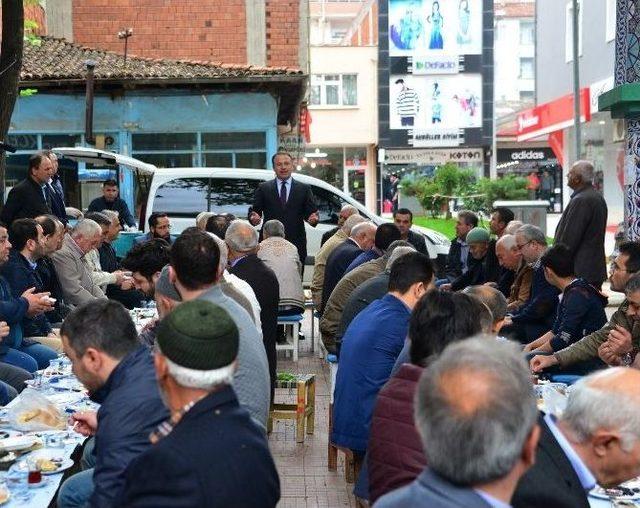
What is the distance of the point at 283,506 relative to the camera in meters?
6.72

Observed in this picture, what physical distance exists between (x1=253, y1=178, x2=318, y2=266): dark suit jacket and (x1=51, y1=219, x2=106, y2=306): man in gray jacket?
317 cm

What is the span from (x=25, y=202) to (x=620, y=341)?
22.4 feet

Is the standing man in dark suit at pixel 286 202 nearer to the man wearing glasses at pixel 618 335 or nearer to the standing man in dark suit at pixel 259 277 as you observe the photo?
the standing man in dark suit at pixel 259 277

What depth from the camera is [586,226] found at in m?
10.5

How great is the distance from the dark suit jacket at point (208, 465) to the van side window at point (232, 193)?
13.8m

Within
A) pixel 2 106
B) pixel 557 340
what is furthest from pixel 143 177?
pixel 557 340

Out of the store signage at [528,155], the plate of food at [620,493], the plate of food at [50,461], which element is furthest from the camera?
the store signage at [528,155]

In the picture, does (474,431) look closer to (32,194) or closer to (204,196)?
(32,194)

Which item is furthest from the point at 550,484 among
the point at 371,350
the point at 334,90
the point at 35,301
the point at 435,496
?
the point at 334,90

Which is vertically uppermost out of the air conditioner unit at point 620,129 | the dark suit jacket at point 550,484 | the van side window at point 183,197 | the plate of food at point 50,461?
the air conditioner unit at point 620,129

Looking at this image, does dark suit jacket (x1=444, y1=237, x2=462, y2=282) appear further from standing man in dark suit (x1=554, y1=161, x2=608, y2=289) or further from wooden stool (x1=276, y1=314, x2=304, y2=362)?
standing man in dark suit (x1=554, y1=161, x2=608, y2=289)

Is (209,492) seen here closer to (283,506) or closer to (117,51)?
(283,506)

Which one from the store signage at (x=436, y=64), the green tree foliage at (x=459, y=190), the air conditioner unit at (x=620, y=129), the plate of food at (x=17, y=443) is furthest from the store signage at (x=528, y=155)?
the plate of food at (x=17, y=443)

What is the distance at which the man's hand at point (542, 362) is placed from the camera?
6789mm
